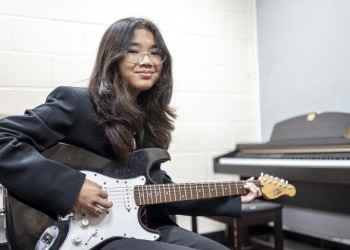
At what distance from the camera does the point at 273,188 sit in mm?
1437

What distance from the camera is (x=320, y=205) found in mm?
2379

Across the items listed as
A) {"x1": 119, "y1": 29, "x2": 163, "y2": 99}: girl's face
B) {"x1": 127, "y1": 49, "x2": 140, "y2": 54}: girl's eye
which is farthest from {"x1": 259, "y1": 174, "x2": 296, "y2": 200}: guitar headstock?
{"x1": 127, "y1": 49, "x2": 140, "y2": 54}: girl's eye

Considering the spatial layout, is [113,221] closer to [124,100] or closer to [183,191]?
[183,191]

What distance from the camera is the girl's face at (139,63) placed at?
53.8 inches

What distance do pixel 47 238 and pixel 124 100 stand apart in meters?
0.55

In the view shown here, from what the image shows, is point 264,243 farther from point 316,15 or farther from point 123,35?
point 123,35

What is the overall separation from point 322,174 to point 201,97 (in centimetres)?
120

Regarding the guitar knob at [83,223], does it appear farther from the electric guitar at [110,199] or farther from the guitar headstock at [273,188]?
the guitar headstock at [273,188]

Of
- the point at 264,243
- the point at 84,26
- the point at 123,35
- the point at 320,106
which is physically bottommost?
the point at 264,243

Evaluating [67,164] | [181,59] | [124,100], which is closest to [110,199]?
[67,164]

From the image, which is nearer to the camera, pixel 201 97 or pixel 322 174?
pixel 322 174

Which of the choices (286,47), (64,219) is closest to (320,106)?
(286,47)

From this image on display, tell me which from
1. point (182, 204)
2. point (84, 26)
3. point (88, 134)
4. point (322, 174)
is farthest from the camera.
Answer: point (84, 26)

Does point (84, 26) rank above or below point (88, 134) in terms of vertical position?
above
